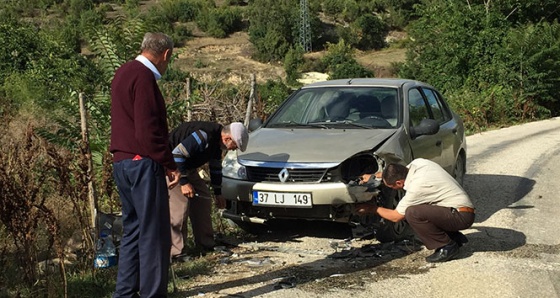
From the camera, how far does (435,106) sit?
875cm

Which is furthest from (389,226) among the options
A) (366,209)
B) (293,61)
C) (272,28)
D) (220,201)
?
(272,28)

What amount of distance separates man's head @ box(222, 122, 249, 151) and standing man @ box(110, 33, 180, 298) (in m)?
1.38

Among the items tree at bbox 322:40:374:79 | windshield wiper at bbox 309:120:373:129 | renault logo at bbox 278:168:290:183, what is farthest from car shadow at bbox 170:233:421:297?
tree at bbox 322:40:374:79

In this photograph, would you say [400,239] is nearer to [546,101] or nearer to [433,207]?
[433,207]

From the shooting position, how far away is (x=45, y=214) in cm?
506

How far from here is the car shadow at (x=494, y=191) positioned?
8.75 meters

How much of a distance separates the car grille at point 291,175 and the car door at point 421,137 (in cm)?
129

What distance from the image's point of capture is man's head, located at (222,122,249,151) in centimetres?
597

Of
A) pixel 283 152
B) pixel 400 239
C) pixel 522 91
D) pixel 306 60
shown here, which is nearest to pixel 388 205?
pixel 400 239

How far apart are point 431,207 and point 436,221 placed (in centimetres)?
14

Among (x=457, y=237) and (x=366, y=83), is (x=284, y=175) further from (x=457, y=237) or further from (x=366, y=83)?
(x=366, y=83)

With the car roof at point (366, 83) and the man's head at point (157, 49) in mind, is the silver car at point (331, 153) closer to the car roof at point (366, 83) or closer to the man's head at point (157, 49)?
the car roof at point (366, 83)

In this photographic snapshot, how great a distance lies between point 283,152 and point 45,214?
8.26ft

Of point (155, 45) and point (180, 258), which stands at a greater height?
point (155, 45)
